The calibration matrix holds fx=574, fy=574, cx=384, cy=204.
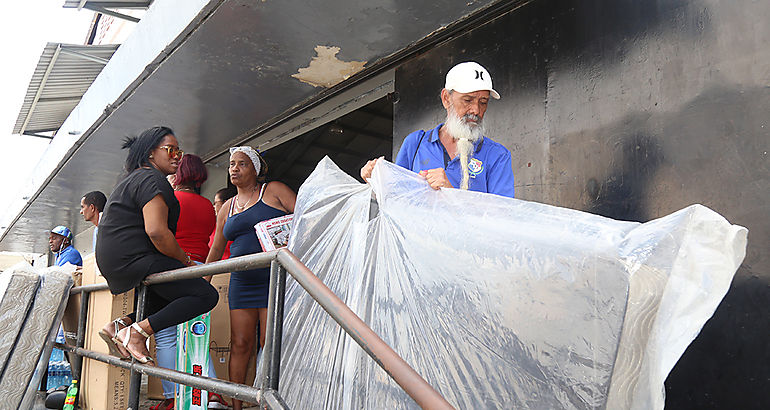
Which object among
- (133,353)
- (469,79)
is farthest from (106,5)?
(469,79)

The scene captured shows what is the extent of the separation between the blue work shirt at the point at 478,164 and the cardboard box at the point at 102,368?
5.96ft

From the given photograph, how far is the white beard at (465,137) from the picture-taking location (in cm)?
238

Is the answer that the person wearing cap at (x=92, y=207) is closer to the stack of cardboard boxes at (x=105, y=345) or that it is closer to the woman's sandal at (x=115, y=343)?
the stack of cardboard boxes at (x=105, y=345)

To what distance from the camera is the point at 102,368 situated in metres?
3.14

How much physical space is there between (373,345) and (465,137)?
1.27 m

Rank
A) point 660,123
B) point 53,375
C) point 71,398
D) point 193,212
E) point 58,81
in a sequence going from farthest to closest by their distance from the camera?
point 58,81 → point 53,375 → point 193,212 → point 71,398 → point 660,123

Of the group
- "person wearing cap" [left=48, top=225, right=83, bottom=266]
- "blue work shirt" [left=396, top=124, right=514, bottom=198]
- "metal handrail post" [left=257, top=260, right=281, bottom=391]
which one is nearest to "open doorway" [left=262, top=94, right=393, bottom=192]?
"person wearing cap" [left=48, top=225, right=83, bottom=266]

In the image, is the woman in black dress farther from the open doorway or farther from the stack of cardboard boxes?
the open doorway

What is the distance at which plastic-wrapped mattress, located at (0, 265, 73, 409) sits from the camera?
3367 millimetres

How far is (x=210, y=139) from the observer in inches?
255

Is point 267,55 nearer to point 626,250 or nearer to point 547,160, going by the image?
point 547,160

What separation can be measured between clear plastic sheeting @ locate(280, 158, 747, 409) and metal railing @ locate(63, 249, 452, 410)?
103 millimetres

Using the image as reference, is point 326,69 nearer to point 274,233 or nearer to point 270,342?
point 274,233

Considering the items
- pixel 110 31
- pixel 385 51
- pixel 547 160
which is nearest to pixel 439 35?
pixel 385 51
